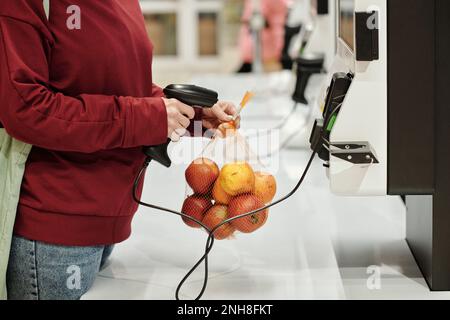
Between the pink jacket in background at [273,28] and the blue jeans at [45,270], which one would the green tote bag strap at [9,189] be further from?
the pink jacket in background at [273,28]

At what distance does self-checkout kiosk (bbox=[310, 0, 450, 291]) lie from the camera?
1446 millimetres

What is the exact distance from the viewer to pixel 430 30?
4.76ft

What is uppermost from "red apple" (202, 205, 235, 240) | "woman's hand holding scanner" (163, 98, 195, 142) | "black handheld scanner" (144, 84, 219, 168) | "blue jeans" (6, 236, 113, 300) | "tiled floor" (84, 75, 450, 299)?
"black handheld scanner" (144, 84, 219, 168)

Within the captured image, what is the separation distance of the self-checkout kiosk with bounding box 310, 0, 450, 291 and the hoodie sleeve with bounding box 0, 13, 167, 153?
13.2 inches

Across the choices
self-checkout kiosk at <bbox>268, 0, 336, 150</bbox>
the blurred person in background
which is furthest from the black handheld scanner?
the blurred person in background

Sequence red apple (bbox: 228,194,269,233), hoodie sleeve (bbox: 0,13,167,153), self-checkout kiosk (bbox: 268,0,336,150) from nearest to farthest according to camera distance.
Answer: hoodie sleeve (bbox: 0,13,167,153), red apple (bbox: 228,194,269,233), self-checkout kiosk (bbox: 268,0,336,150)

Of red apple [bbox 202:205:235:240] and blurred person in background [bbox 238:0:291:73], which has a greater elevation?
blurred person in background [bbox 238:0:291:73]

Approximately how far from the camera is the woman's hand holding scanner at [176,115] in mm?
1462

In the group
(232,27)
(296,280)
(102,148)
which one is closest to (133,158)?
(102,148)

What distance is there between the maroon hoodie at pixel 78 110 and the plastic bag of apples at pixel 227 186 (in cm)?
12

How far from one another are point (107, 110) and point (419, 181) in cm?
60

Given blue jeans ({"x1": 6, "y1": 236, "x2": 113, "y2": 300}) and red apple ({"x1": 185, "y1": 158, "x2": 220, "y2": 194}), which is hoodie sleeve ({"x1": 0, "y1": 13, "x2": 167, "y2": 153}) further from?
blue jeans ({"x1": 6, "y1": 236, "x2": 113, "y2": 300})
